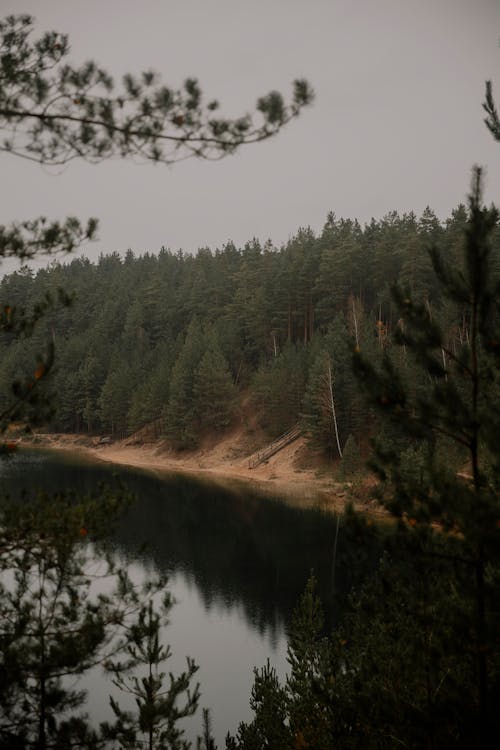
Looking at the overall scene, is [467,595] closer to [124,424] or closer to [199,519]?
[199,519]

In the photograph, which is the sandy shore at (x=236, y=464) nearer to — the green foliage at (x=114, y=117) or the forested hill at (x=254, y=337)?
the forested hill at (x=254, y=337)

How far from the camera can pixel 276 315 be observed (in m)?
58.2

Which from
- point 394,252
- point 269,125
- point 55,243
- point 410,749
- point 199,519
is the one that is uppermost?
point 394,252

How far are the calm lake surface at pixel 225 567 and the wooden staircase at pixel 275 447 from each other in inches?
239

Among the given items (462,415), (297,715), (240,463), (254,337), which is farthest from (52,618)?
(254,337)

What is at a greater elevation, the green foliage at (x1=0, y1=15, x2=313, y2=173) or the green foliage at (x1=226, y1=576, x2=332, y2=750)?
the green foliage at (x1=0, y1=15, x2=313, y2=173)

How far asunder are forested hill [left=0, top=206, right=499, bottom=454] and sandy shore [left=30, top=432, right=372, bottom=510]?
2238mm

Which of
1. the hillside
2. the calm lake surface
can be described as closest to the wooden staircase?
the hillside

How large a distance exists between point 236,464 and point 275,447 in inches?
149

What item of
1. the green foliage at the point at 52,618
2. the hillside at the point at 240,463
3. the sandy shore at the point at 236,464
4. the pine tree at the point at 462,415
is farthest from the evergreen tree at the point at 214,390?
the pine tree at the point at 462,415

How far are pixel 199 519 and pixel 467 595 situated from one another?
94.9 feet

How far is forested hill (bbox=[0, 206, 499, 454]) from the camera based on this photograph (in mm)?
42750

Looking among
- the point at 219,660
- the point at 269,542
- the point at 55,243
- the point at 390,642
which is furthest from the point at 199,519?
the point at 55,243

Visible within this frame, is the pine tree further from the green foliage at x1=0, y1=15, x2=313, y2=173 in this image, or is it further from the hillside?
the hillside
